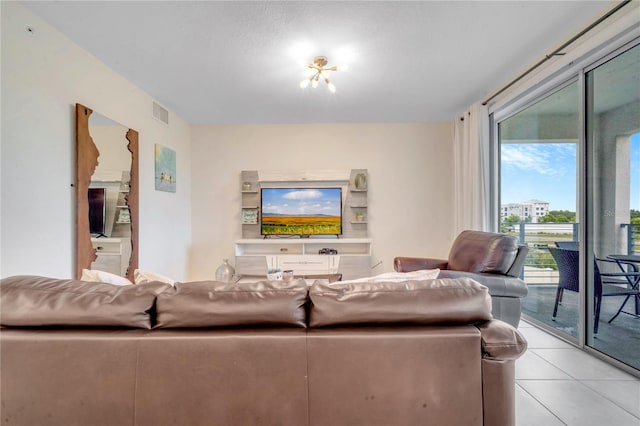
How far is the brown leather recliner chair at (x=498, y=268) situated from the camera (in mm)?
2285

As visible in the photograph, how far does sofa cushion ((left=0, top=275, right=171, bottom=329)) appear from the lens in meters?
1.03

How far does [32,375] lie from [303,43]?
2516mm

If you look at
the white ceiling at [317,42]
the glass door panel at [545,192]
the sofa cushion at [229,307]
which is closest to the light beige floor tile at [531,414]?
the glass door panel at [545,192]

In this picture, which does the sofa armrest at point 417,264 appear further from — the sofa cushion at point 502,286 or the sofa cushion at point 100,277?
the sofa cushion at point 100,277

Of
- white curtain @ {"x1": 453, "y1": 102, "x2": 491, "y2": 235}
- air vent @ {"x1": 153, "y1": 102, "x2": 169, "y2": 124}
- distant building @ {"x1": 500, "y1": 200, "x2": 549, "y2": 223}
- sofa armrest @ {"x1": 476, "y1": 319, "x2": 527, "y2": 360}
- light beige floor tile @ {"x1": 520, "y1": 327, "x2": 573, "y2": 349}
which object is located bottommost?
light beige floor tile @ {"x1": 520, "y1": 327, "x2": 573, "y2": 349}

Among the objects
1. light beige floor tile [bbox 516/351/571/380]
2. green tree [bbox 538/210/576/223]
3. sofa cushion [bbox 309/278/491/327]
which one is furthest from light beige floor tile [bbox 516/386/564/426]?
green tree [bbox 538/210/576/223]

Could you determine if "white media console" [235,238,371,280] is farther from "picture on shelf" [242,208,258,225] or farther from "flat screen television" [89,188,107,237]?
"flat screen television" [89,188,107,237]

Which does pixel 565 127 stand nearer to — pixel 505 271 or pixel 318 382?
pixel 505 271

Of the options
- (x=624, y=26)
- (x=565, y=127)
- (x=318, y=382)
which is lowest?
(x=318, y=382)

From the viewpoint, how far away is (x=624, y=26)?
6.10 ft

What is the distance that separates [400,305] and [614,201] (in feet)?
6.98

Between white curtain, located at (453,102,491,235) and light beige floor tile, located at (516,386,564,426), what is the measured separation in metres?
2.04

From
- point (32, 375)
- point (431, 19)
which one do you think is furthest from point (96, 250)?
point (431, 19)

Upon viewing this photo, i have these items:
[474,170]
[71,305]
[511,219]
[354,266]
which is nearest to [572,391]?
[511,219]
